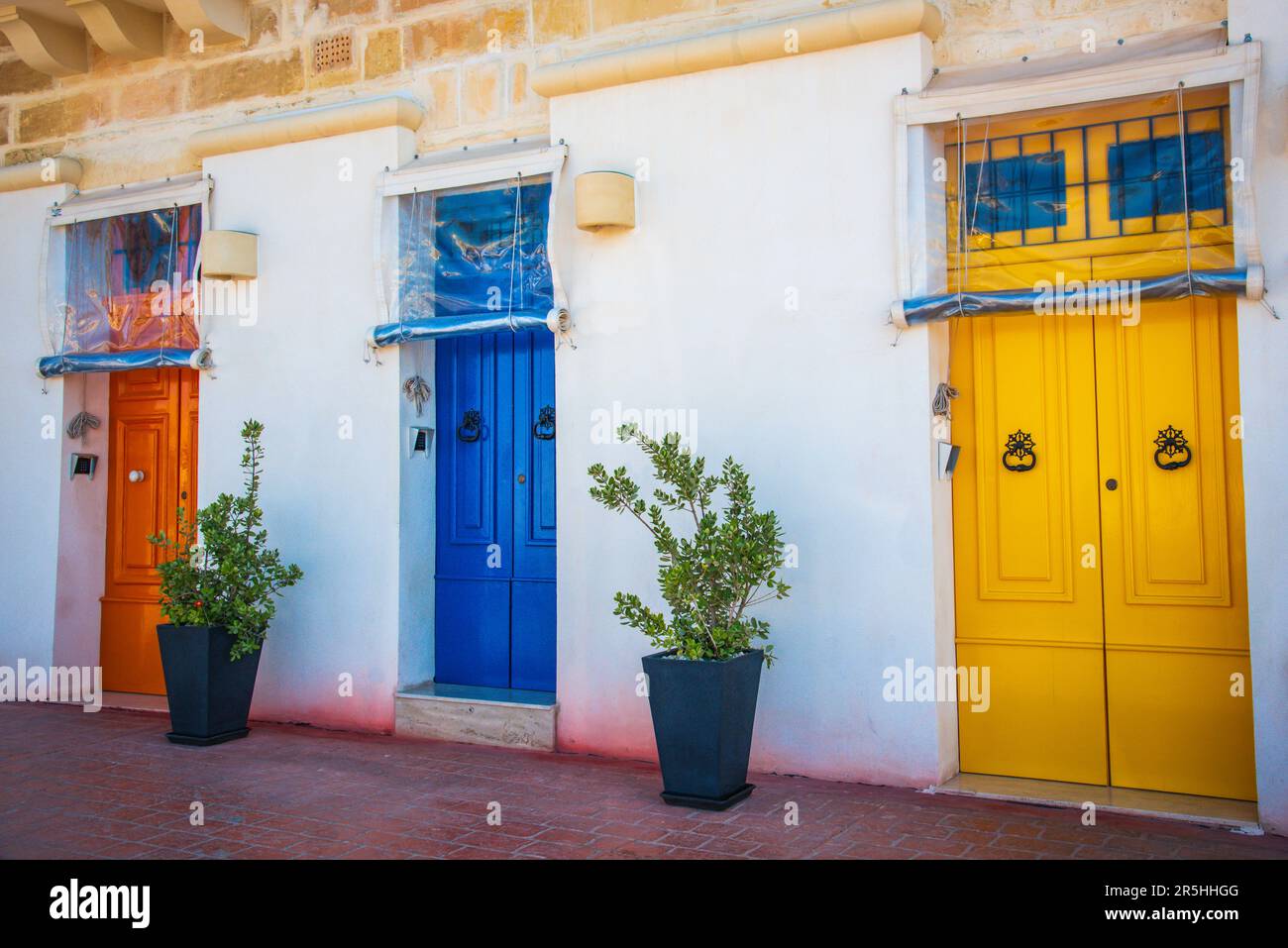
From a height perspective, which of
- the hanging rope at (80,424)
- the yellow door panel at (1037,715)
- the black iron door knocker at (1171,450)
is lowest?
the yellow door panel at (1037,715)

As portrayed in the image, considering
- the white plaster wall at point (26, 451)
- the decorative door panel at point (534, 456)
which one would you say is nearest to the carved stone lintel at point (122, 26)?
the white plaster wall at point (26, 451)

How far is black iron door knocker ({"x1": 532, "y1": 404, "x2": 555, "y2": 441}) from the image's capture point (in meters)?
6.80

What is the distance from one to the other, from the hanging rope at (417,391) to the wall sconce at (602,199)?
5.31 ft

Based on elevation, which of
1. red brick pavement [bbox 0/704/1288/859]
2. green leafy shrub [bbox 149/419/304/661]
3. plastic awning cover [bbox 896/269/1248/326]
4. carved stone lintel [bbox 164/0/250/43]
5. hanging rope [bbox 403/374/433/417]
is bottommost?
red brick pavement [bbox 0/704/1288/859]

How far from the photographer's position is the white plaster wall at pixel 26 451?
26.2 ft

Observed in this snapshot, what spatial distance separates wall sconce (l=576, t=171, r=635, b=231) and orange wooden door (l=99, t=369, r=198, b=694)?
3.62 metres

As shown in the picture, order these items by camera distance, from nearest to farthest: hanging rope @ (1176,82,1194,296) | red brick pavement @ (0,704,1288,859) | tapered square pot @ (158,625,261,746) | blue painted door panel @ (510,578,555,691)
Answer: red brick pavement @ (0,704,1288,859), hanging rope @ (1176,82,1194,296), tapered square pot @ (158,625,261,746), blue painted door panel @ (510,578,555,691)

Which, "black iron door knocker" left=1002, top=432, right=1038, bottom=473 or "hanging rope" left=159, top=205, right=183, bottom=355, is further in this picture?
"hanging rope" left=159, top=205, right=183, bottom=355

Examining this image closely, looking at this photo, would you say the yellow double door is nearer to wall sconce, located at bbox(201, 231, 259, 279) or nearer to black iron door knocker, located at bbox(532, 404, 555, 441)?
black iron door knocker, located at bbox(532, 404, 555, 441)

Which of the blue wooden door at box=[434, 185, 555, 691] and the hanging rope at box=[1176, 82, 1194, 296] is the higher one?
the hanging rope at box=[1176, 82, 1194, 296]

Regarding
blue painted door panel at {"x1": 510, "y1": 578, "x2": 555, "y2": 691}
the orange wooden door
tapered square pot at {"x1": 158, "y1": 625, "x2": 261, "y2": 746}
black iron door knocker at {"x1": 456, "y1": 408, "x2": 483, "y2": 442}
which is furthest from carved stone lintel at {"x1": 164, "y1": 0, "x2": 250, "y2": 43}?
blue painted door panel at {"x1": 510, "y1": 578, "x2": 555, "y2": 691}

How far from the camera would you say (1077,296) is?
5.02m

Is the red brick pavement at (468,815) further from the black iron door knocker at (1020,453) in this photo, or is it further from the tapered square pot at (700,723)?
the black iron door knocker at (1020,453)
